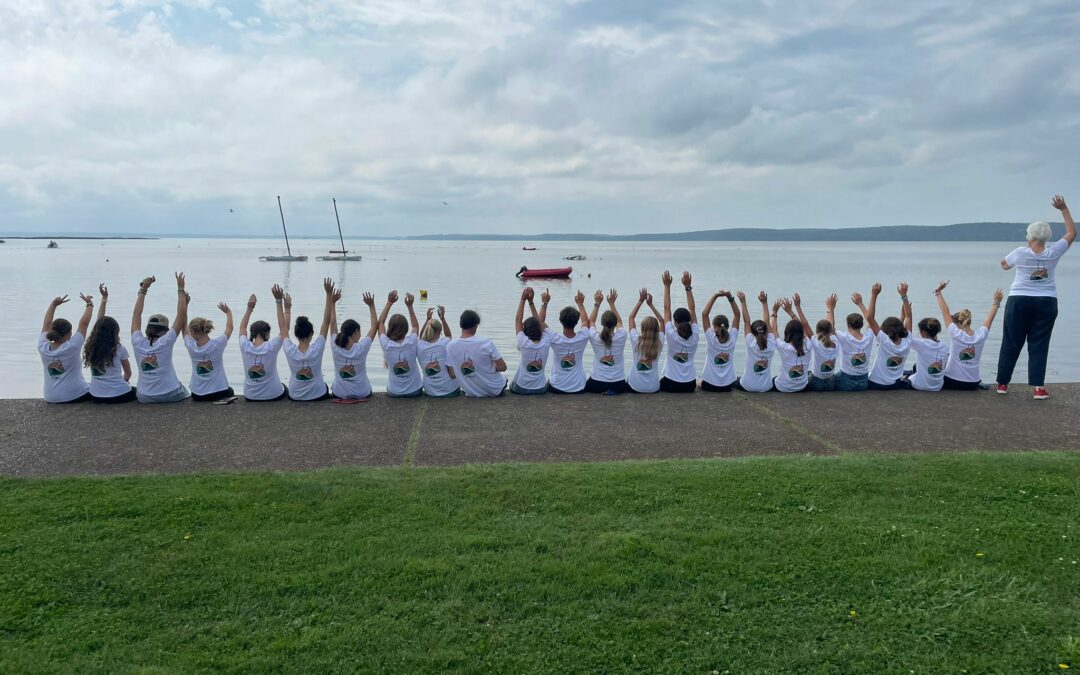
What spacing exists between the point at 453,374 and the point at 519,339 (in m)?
0.91

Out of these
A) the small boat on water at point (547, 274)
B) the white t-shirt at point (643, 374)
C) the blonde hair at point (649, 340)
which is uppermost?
the blonde hair at point (649, 340)

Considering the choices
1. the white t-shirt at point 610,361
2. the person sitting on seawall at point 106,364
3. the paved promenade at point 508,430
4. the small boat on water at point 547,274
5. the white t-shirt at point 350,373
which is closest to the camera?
the paved promenade at point 508,430

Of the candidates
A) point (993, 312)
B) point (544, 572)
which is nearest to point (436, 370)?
point (544, 572)

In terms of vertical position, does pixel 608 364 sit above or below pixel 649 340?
below

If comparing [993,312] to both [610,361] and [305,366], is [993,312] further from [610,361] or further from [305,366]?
[305,366]

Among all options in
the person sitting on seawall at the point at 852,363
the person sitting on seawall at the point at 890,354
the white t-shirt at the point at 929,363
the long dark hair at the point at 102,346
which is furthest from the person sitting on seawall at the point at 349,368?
the white t-shirt at the point at 929,363

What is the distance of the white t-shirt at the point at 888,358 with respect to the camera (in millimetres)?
9219

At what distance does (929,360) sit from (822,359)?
1.26m

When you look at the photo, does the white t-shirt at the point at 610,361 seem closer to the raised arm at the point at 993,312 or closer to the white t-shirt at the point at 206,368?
the white t-shirt at the point at 206,368

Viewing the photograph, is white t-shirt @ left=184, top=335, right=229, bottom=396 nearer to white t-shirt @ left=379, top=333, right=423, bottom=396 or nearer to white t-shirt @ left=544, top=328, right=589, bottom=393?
white t-shirt @ left=379, top=333, right=423, bottom=396

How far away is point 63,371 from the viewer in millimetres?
8016

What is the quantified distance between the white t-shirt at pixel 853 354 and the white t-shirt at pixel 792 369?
0.46 meters

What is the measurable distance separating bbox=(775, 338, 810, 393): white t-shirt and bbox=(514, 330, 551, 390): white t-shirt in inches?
112

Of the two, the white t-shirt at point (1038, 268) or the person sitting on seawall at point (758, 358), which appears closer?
the white t-shirt at point (1038, 268)
